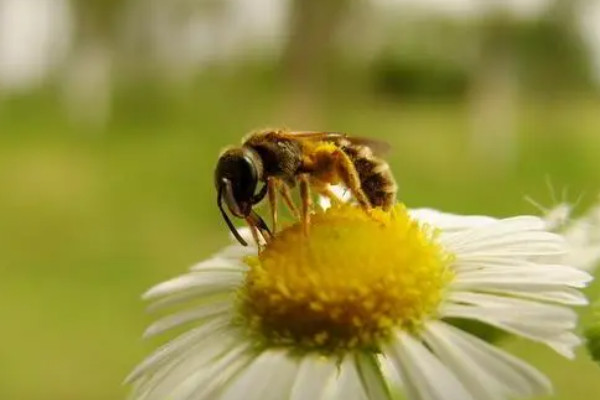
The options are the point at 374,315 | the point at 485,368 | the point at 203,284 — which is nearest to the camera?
the point at 485,368

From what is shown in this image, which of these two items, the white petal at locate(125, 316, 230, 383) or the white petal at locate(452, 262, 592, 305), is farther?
the white petal at locate(125, 316, 230, 383)

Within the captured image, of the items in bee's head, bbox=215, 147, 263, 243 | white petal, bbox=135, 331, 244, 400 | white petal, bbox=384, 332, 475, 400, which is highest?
bee's head, bbox=215, 147, 263, 243

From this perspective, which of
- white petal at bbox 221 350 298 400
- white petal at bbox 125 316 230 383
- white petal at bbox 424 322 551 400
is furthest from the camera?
white petal at bbox 125 316 230 383

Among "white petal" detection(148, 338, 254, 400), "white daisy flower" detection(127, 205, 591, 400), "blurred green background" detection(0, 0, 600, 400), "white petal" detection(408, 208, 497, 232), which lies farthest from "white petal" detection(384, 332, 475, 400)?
"blurred green background" detection(0, 0, 600, 400)

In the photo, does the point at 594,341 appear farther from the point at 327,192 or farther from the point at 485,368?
the point at 327,192

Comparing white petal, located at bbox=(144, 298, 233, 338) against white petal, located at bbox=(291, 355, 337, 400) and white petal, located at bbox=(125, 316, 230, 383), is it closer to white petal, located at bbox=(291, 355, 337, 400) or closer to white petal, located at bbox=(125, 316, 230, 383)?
white petal, located at bbox=(125, 316, 230, 383)

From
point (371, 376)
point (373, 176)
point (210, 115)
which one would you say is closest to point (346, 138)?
point (373, 176)

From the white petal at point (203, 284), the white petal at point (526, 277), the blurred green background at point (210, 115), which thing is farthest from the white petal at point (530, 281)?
the blurred green background at point (210, 115)
